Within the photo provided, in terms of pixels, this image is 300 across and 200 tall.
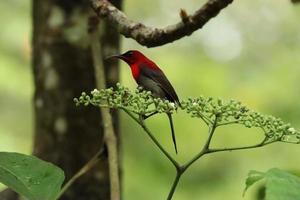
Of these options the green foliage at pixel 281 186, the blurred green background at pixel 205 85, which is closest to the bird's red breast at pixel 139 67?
the green foliage at pixel 281 186

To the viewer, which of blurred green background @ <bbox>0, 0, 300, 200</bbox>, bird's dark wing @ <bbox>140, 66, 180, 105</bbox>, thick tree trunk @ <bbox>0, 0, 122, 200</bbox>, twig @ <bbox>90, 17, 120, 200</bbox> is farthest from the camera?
blurred green background @ <bbox>0, 0, 300, 200</bbox>

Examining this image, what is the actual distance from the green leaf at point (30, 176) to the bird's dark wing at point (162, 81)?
9.6 inches

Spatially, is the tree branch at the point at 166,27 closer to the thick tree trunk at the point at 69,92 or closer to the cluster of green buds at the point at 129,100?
the cluster of green buds at the point at 129,100

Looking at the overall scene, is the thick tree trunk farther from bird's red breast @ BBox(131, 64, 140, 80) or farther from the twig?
bird's red breast @ BBox(131, 64, 140, 80)

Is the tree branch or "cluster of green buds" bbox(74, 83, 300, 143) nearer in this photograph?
"cluster of green buds" bbox(74, 83, 300, 143)

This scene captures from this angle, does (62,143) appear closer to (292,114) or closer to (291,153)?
(292,114)

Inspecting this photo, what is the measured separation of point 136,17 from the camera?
24.7ft

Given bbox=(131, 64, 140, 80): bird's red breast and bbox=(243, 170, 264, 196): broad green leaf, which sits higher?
bbox=(131, 64, 140, 80): bird's red breast

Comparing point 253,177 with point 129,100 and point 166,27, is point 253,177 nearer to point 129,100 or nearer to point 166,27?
point 129,100

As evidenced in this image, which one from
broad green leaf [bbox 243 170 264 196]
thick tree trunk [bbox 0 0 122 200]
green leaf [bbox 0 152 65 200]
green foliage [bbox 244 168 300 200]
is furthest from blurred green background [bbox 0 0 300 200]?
green foliage [bbox 244 168 300 200]

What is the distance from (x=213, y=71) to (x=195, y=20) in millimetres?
5134

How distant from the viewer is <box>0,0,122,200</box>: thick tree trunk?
246 centimetres

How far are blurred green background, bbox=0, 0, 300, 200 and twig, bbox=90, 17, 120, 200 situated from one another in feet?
7.11

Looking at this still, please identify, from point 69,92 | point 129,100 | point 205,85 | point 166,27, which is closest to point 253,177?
point 129,100
